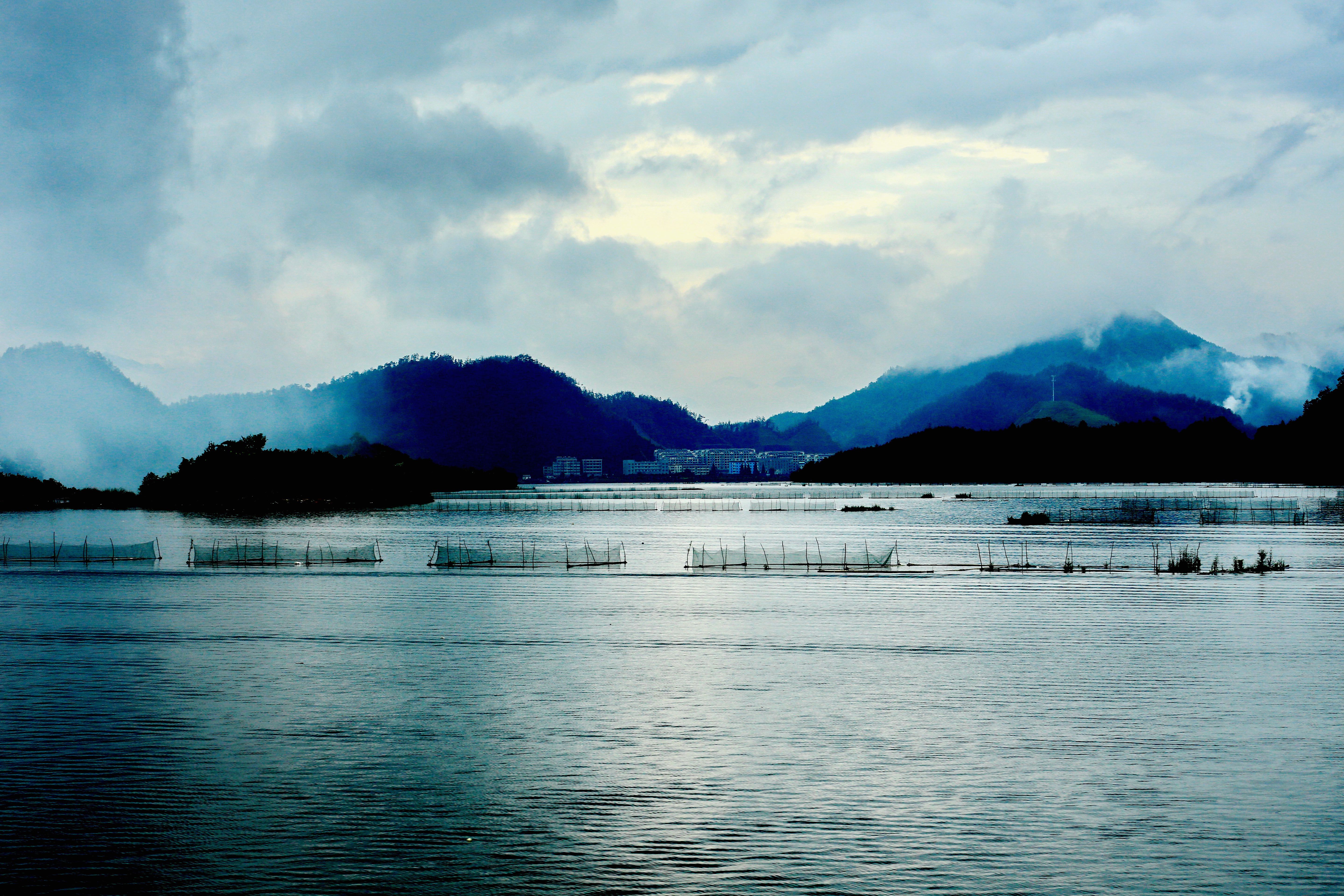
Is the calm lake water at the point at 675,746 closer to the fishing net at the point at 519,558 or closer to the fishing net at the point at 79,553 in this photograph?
the fishing net at the point at 519,558

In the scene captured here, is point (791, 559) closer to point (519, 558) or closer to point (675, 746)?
point (519, 558)

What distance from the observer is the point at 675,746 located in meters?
23.2

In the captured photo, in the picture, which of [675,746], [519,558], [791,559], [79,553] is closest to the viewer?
[675,746]

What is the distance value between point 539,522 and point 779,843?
454 ft

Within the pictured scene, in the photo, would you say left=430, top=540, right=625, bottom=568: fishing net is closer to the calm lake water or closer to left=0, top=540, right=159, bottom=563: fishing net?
the calm lake water

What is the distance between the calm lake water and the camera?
15.7m

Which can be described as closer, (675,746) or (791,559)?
(675,746)

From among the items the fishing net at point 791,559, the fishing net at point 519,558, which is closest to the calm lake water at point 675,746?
the fishing net at point 791,559

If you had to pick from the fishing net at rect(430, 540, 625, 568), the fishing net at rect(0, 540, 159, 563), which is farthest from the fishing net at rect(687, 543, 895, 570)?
the fishing net at rect(0, 540, 159, 563)

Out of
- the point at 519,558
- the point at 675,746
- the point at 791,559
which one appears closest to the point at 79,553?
the point at 519,558

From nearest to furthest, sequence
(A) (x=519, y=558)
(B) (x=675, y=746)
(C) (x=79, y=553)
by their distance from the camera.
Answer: (B) (x=675, y=746) < (A) (x=519, y=558) < (C) (x=79, y=553)

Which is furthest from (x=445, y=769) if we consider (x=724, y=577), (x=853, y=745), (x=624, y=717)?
(x=724, y=577)

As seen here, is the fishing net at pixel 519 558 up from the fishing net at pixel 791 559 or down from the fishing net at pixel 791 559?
up

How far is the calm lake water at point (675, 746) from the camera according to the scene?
15719mm
